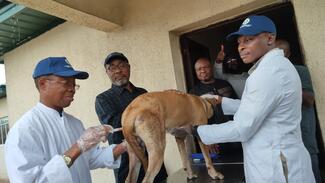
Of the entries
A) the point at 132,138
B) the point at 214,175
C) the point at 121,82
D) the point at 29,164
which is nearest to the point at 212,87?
the point at 121,82

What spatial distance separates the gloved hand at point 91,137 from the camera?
161 cm

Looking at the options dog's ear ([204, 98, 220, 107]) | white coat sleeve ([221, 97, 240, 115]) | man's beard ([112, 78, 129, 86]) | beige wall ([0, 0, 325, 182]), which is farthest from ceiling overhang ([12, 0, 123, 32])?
white coat sleeve ([221, 97, 240, 115])

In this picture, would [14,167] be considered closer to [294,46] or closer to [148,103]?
[148,103]

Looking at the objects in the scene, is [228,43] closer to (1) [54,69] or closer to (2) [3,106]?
(1) [54,69]

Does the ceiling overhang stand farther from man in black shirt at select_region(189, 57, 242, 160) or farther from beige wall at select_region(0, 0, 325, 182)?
man in black shirt at select_region(189, 57, 242, 160)

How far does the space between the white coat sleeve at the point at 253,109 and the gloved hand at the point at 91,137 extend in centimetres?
71

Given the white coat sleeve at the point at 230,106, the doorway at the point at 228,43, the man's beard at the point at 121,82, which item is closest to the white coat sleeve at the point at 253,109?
the white coat sleeve at the point at 230,106

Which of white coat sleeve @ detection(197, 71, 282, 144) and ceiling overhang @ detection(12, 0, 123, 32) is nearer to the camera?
white coat sleeve @ detection(197, 71, 282, 144)

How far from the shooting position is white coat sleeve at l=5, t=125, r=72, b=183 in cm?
147

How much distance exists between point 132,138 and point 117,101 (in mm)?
854

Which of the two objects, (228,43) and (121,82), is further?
(228,43)

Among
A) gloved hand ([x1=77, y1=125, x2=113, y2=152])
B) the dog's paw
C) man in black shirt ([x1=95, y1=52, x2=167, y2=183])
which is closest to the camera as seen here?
gloved hand ([x1=77, y1=125, x2=113, y2=152])

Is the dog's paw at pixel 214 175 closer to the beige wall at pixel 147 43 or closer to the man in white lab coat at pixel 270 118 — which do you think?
the man in white lab coat at pixel 270 118

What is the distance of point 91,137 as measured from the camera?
1.66 metres
